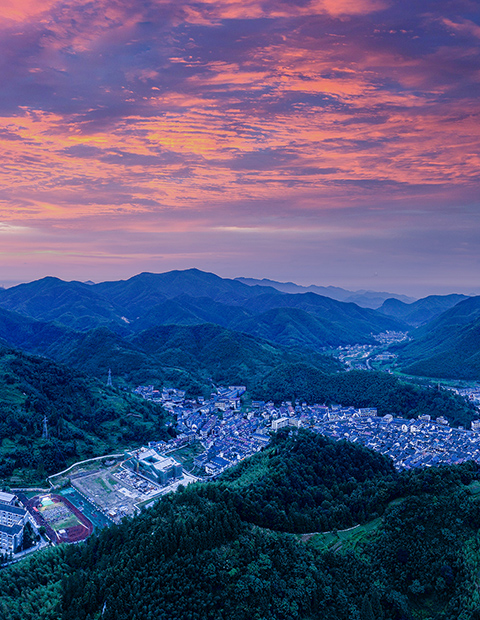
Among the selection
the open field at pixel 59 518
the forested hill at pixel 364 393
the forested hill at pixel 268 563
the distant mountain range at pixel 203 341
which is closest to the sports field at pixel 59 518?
the open field at pixel 59 518

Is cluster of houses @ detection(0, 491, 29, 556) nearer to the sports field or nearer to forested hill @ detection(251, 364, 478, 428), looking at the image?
the sports field

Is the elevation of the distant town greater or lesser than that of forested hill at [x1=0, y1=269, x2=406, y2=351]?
lesser

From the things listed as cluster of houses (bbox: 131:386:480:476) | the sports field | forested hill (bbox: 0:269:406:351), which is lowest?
the sports field

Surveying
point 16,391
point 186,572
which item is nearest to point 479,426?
point 186,572

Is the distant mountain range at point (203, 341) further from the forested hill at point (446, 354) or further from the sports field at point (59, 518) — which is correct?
the sports field at point (59, 518)

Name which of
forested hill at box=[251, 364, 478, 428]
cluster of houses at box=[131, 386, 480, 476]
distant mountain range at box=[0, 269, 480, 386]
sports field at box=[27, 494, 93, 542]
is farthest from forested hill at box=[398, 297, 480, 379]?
sports field at box=[27, 494, 93, 542]
